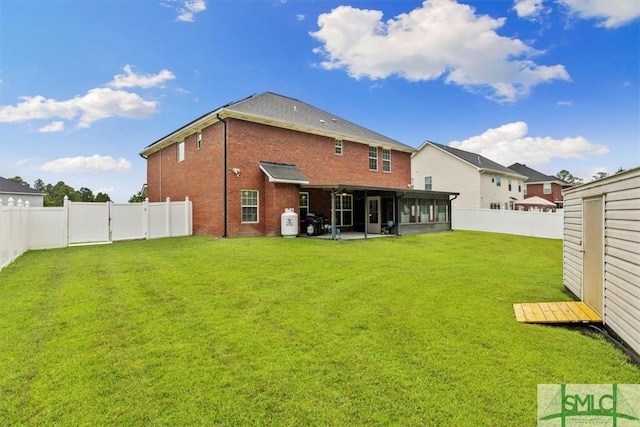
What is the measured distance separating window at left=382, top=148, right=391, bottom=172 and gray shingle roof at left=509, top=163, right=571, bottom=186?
24.2m

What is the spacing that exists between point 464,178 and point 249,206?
64.8ft

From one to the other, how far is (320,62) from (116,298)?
17.8 m

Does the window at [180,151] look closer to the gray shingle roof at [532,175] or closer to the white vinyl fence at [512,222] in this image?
the white vinyl fence at [512,222]

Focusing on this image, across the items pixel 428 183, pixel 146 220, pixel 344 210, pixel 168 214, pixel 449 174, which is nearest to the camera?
pixel 146 220

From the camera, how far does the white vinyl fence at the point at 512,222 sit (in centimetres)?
1927

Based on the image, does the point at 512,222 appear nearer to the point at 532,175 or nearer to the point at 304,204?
the point at 304,204

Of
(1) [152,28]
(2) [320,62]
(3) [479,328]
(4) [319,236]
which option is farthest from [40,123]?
(3) [479,328]

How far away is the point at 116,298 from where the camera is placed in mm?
5691

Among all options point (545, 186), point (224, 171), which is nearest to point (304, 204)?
point (224, 171)

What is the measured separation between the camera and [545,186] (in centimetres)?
3669

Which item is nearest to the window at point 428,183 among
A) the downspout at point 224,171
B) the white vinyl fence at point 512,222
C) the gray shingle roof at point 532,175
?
the white vinyl fence at point 512,222

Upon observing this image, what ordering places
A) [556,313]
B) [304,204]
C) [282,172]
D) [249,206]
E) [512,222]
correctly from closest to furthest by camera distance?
[556,313]
[249,206]
[282,172]
[304,204]
[512,222]

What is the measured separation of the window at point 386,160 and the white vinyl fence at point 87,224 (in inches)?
488

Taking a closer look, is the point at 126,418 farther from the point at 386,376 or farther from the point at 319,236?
the point at 319,236
